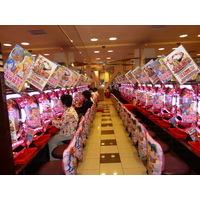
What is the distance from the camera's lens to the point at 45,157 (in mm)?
2727

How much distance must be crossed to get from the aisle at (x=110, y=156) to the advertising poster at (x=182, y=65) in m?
1.75

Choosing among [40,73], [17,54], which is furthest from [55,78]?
[17,54]

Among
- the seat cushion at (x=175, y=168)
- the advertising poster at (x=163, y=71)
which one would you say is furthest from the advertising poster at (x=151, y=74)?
the seat cushion at (x=175, y=168)

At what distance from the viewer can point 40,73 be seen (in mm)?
2469

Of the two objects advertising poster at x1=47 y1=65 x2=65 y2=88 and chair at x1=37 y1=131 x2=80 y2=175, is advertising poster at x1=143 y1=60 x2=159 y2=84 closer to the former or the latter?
advertising poster at x1=47 y1=65 x2=65 y2=88

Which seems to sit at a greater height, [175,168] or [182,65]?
[182,65]

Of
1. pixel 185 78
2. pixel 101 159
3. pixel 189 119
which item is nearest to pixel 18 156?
pixel 101 159

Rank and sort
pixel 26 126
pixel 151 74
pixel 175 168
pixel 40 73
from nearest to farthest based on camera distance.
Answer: pixel 175 168 < pixel 26 126 < pixel 40 73 < pixel 151 74

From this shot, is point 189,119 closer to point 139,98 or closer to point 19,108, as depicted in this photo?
point 19,108

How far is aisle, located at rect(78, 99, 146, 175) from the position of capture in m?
2.76

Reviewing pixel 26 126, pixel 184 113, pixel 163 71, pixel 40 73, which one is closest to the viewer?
pixel 26 126

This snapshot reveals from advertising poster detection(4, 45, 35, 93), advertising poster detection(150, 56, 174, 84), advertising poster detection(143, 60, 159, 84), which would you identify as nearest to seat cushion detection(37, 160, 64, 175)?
advertising poster detection(4, 45, 35, 93)

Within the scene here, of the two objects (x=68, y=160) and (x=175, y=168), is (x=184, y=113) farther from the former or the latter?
(x=68, y=160)

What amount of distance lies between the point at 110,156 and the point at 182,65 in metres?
2.27
